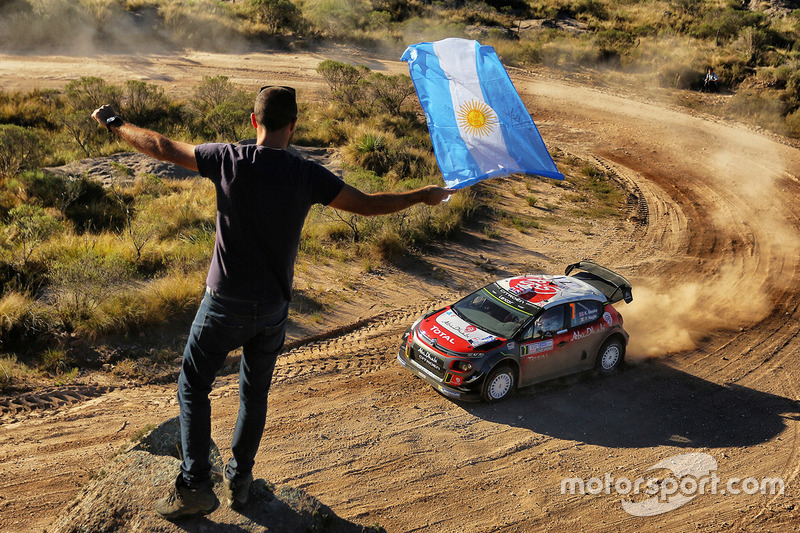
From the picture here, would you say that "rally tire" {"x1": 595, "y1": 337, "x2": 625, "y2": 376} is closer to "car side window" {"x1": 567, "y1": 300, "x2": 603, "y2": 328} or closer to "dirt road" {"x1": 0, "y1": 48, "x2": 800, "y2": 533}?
"dirt road" {"x1": 0, "y1": 48, "x2": 800, "y2": 533}

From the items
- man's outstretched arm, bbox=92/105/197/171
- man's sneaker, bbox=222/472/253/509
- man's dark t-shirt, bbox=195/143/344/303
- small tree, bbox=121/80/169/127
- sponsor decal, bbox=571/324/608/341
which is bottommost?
sponsor decal, bbox=571/324/608/341

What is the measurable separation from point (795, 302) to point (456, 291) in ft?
23.6

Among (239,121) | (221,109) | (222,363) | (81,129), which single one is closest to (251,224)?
(222,363)

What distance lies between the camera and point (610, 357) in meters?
10.2

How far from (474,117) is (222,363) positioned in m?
4.25

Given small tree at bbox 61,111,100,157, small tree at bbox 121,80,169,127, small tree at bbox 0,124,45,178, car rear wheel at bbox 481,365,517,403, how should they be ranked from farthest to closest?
small tree at bbox 121,80,169,127
small tree at bbox 61,111,100,157
small tree at bbox 0,124,45,178
car rear wheel at bbox 481,365,517,403

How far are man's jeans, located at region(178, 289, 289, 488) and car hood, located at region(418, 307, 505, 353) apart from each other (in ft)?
17.0

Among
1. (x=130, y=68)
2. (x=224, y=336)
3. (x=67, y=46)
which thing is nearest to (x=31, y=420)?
(x=224, y=336)

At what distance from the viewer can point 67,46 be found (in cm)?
2814

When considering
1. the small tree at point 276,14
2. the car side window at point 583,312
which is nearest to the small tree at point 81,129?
the car side window at point 583,312

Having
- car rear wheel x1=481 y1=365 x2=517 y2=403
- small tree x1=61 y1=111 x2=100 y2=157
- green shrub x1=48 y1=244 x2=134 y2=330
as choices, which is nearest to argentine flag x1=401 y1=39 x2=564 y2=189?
car rear wheel x1=481 y1=365 x2=517 y2=403

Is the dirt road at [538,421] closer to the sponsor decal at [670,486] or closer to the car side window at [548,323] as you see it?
the sponsor decal at [670,486]

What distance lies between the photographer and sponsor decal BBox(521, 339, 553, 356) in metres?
9.09

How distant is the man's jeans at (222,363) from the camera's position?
139 inches
